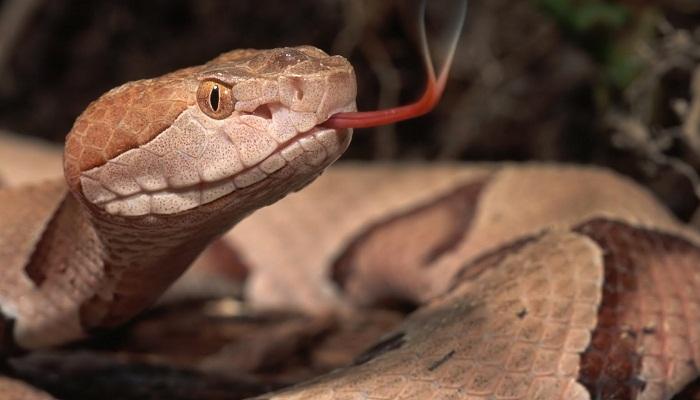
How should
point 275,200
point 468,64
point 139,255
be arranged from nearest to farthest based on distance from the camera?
1. point 275,200
2. point 139,255
3. point 468,64

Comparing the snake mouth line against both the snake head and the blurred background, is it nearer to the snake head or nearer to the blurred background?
the snake head

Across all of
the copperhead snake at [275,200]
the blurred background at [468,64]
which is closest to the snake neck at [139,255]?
the copperhead snake at [275,200]

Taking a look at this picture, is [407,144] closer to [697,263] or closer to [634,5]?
[634,5]

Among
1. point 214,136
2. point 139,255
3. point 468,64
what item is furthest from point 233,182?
point 468,64

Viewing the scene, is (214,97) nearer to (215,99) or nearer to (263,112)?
(215,99)

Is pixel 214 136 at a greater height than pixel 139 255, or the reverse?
pixel 214 136
